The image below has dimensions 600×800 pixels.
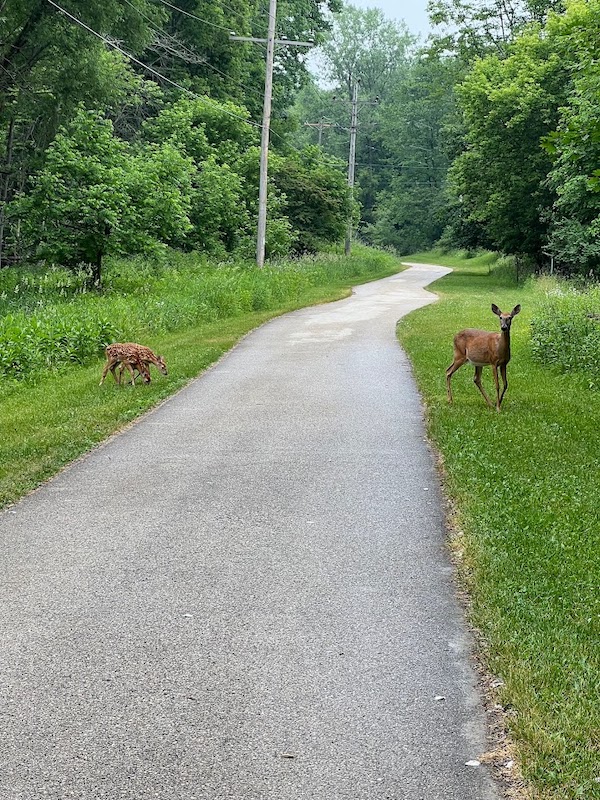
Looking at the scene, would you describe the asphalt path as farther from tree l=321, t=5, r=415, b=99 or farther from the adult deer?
tree l=321, t=5, r=415, b=99

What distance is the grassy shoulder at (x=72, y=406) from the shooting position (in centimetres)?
927

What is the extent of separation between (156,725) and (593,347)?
13578mm

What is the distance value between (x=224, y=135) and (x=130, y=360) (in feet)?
103

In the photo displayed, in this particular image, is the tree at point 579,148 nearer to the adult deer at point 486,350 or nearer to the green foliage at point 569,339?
the adult deer at point 486,350

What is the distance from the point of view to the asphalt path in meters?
3.79

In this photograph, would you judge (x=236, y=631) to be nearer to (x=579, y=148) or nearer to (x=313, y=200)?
(x=579, y=148)

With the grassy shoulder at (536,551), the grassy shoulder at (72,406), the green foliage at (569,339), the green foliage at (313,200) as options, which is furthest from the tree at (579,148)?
the green foliage at (313,200)

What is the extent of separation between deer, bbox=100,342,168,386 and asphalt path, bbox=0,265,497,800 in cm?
351

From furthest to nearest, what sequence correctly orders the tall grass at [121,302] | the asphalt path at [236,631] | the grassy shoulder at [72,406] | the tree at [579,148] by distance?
1. the tall grass at [121,302]
2. the tree at [579,148]
3. the grassy shoulder at [72,406]
4. the asphalt path at [236,631]

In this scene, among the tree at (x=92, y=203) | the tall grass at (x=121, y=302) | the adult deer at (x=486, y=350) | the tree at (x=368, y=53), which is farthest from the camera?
the tree at (x=368, y=53)

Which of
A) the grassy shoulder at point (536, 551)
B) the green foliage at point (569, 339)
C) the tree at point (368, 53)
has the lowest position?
the grassy shoulder at point (536, 551)

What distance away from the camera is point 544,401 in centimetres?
1282

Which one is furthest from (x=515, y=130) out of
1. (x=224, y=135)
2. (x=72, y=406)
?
(x=72, y=406)

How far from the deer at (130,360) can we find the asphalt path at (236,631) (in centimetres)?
351
